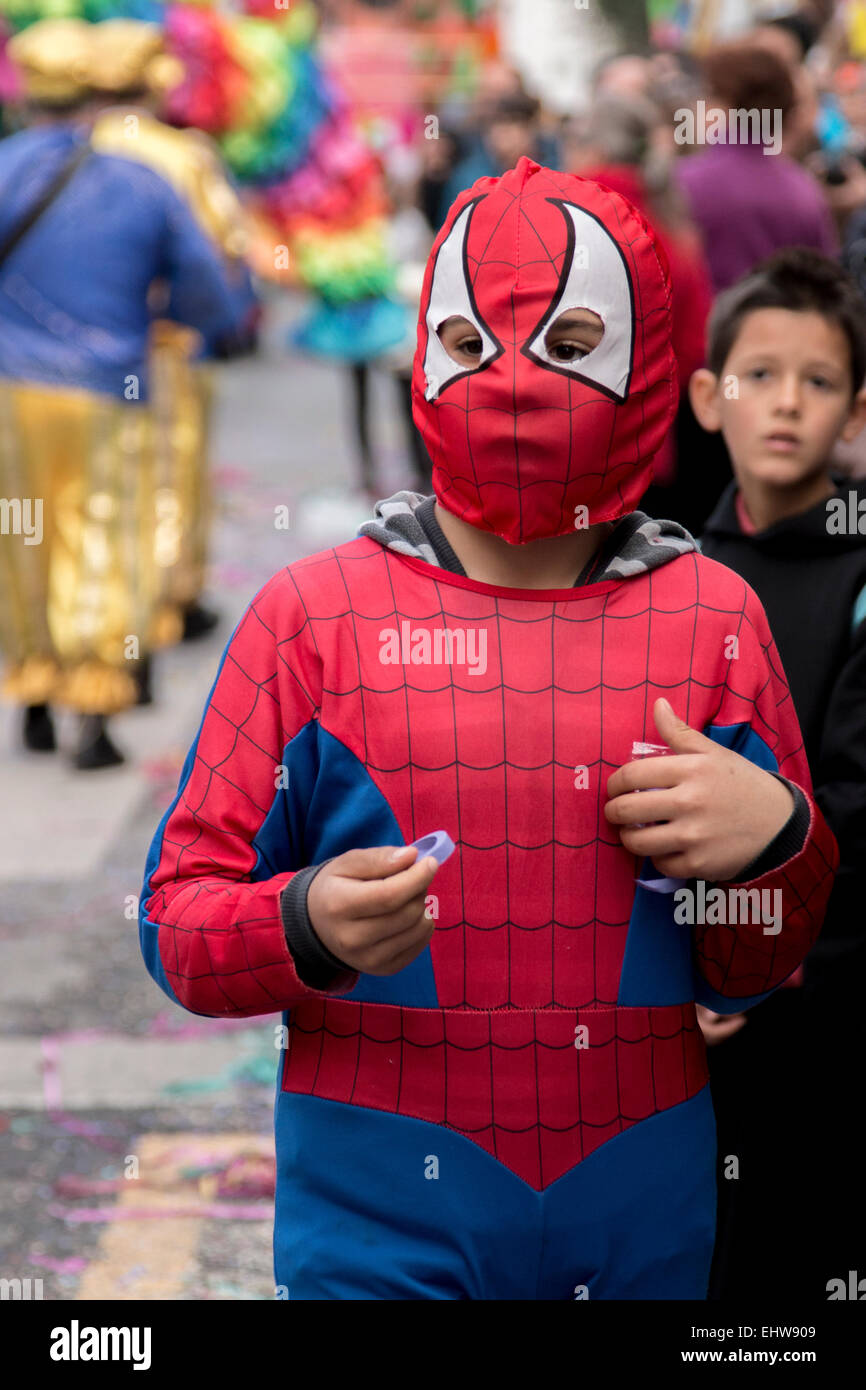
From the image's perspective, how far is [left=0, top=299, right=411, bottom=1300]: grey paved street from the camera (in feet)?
10.5

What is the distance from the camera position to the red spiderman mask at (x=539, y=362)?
1.63m

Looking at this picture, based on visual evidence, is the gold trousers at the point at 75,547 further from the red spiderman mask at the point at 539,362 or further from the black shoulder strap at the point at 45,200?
the red spiderman mask at the point at 539,362

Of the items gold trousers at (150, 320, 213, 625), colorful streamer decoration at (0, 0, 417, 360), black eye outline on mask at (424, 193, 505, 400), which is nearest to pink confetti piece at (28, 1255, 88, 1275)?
black eye outline on mask at (424, 193, 505, 400)

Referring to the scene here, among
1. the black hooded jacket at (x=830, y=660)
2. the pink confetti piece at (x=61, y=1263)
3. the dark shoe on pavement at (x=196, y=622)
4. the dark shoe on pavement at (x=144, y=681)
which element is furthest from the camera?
the dark shoe on pavement at (x=196, y=622)

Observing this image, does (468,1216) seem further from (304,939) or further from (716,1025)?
(716,1025)

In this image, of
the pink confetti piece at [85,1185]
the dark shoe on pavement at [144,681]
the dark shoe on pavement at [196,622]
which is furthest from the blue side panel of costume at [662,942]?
the dark shoe on pavement at [196,622]

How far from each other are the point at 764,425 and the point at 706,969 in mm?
992

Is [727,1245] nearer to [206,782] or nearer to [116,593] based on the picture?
[206,782]

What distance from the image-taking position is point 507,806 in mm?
1664

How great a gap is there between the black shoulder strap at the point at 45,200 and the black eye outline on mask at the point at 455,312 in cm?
380

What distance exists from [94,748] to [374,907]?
446cm

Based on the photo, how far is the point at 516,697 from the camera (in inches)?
65.6
